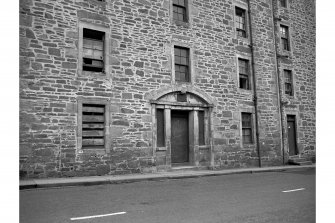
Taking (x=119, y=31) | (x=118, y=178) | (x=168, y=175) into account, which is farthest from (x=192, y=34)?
(x=118, y=178)

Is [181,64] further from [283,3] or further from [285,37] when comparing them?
[283,3]

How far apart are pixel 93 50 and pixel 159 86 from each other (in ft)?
9.97

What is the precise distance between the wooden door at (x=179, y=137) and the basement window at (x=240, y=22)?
229 inches

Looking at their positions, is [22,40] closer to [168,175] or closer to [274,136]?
[168,175]

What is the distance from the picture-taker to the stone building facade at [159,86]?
32.5ft

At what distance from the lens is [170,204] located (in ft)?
20.2

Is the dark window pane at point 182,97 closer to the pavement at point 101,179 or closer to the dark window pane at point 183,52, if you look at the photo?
the dark window pane at point 183,52

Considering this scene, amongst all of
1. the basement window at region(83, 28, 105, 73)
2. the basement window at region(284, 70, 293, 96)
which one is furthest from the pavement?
the basement window at region(284, 70, 293, 96)

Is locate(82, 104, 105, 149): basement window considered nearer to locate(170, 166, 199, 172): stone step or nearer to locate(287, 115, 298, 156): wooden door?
locate(170, 166, 199, 172): stone step

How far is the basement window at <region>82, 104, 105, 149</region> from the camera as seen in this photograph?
10.5 m

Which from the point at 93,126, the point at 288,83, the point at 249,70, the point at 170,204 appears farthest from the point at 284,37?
the point at 170,204

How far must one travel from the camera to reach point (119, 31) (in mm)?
11508

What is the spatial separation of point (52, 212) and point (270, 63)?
14.4 metres

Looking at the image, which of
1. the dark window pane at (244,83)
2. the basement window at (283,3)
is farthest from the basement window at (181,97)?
the basement window at (283,3)
